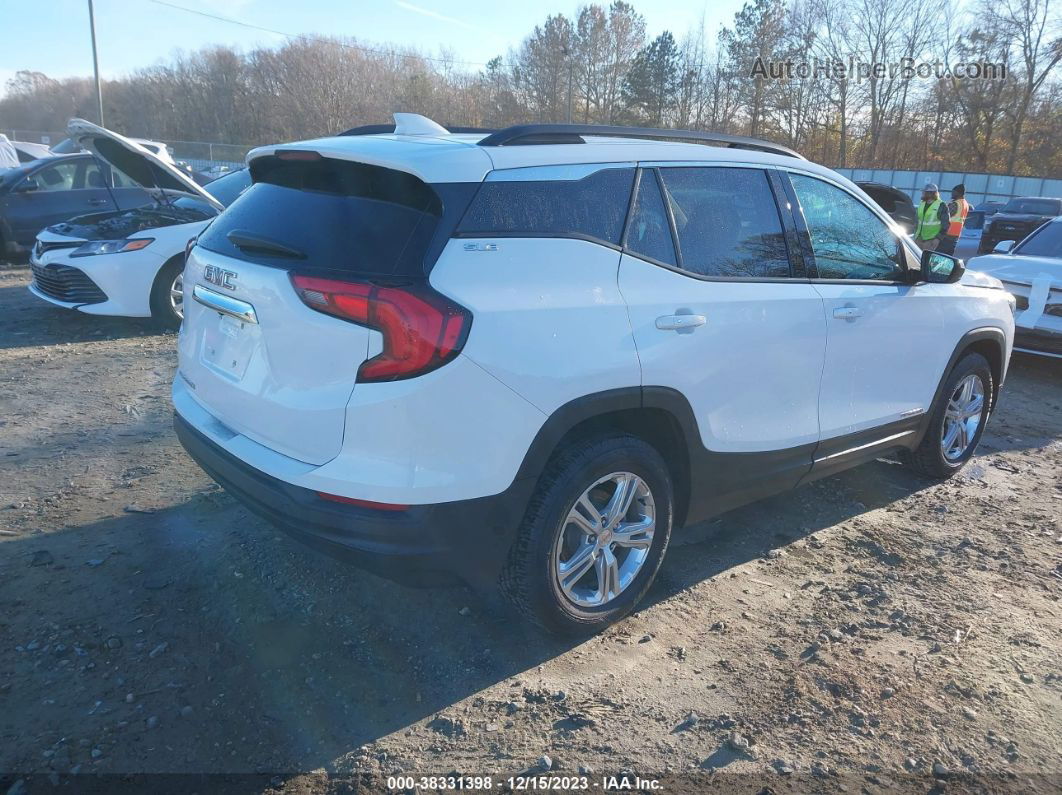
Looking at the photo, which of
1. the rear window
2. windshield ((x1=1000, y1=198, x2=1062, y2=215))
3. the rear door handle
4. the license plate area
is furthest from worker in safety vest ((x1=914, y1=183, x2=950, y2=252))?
the license plate area

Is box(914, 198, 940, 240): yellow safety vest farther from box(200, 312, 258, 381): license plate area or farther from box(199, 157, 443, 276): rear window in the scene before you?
box(200, 312, 258, 381): license plate area

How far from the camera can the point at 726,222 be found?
3441 mm

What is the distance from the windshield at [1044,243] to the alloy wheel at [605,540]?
761cm

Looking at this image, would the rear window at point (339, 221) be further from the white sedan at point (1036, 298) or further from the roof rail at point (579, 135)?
the white sedan at point (1036, 298)

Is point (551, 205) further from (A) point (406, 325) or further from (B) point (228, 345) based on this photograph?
(B) point (228, 345)

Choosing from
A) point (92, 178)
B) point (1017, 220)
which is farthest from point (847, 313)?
point (1017, 220)

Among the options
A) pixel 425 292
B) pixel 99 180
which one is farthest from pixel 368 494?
pixel 99 180

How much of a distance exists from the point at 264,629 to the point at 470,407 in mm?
1371

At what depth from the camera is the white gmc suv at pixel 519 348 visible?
2465 millimetres

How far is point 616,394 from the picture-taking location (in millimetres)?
2830

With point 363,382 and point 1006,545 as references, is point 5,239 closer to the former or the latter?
point 363,382

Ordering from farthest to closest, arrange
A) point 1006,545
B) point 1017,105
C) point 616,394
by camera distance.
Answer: point 1017,105 < point 1006,545 < point 616,394

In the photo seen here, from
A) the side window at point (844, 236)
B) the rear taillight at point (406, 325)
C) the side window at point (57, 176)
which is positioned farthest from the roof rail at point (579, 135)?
the side window at point (57, 176)

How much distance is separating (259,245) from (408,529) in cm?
121
